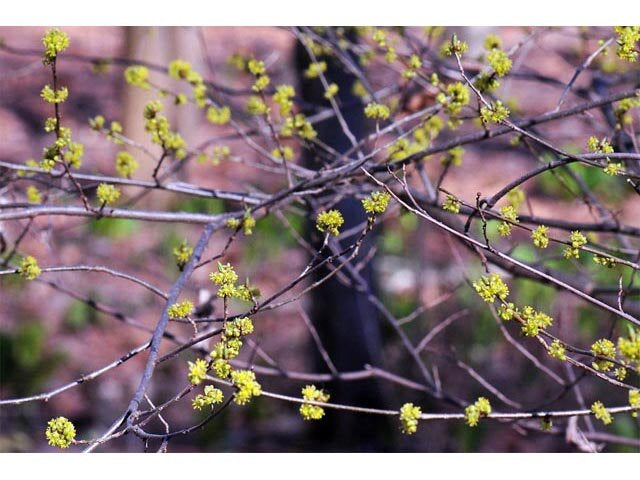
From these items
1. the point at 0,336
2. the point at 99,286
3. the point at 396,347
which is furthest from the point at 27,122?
the point at 396,347

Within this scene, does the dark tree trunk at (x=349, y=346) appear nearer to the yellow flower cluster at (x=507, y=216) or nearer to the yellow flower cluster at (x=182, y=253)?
the yellow flower cluster at (x=182, y=253)

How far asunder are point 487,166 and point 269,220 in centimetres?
328

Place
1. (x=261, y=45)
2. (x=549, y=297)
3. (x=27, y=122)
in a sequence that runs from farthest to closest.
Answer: (x=261, y=45), (x=27, y=122), (x=549, y=297)

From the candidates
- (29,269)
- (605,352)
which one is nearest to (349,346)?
(29,269)

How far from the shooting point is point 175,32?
305 inches

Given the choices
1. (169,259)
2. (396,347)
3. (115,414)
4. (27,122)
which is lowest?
(115,414)

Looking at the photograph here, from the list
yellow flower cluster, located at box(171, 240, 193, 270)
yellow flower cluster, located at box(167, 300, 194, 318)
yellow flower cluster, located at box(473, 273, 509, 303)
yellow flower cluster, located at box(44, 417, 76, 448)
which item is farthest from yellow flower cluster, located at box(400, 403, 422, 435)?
yellow flower cluster, located at box(171, 240, 193, 270)

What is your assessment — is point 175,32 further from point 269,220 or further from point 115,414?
point 115,414

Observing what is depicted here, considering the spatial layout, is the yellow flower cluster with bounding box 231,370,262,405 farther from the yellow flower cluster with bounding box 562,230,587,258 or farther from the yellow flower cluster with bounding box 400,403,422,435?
the yellow flower cluster with bounding box 562,230,587,258

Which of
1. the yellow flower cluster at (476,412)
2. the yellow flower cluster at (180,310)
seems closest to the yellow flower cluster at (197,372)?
the yellow flower cluster at (180,310)

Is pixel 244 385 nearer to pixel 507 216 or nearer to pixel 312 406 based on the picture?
pixel 312 406

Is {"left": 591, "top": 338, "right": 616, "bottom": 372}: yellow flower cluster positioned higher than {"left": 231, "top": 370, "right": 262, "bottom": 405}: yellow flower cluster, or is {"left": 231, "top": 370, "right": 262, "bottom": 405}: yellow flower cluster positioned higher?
{"left": 591, "top": 338, "right": 616, "bottom": 372}: yellow flower cluster

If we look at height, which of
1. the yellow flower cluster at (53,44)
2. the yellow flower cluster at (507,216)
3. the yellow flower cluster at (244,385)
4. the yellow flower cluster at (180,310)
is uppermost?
the yellow flower cluster at (53,44)

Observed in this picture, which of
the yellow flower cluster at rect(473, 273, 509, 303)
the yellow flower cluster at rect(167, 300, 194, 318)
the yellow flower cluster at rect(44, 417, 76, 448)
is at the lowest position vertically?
the yellow flower cluster at rect(44, 417, 76, 448)
